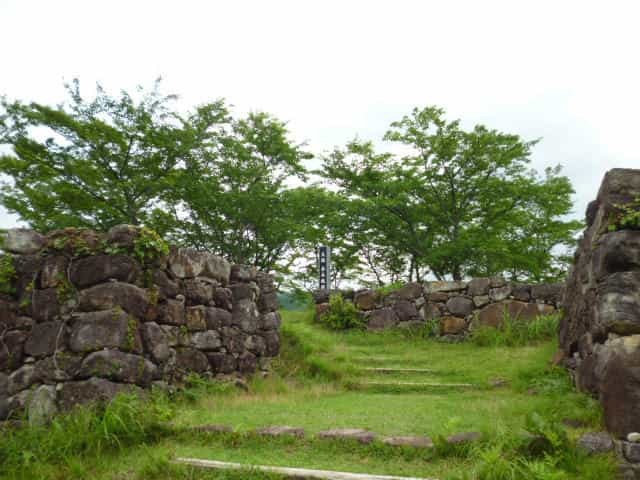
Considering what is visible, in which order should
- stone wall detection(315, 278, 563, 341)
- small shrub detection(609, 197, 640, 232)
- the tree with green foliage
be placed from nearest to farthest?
small shrub detection(609, 197, 640, 232) → stone wall detection(315, 278, 563, 341) → the tree with green foliage

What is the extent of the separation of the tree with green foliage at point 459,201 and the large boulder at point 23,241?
35.3ft

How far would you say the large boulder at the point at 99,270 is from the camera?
4844mm

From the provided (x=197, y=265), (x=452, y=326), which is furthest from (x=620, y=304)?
(x=452, y=326)

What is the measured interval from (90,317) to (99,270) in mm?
485

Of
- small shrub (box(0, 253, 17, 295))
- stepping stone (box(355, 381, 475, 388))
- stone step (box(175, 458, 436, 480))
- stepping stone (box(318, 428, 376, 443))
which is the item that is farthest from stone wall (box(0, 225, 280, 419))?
stepping stone (box(355, 381, 475, 388))

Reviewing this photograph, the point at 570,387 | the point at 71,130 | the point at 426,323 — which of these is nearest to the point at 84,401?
the point at 570,387

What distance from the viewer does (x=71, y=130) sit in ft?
42.6

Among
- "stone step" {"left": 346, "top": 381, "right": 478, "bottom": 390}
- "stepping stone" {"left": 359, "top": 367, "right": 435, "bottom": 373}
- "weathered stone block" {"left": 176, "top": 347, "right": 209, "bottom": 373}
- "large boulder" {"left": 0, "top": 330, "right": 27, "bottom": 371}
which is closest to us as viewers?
"large boulder" {"left": 0, "top": 330, "right": 27, "bottom": 371}

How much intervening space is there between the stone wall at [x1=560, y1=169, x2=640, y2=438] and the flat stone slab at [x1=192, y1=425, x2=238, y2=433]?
298cm

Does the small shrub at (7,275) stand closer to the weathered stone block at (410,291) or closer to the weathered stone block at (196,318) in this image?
the weathered stone block at (196,318)

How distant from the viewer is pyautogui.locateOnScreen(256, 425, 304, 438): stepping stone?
3967 mm

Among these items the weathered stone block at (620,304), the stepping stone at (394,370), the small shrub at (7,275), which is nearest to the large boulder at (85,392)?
the small shrub at (7,275)

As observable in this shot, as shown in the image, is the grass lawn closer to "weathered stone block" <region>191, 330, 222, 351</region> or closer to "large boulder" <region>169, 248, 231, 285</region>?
"weathered stone block" <region>191, 330, 222, 351</region>

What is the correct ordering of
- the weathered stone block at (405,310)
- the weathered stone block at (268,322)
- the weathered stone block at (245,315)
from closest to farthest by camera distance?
the weathered stone block at (245,315)
the weathered stone block at (268,322)
the weathered stone block at (405,310)
